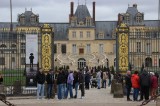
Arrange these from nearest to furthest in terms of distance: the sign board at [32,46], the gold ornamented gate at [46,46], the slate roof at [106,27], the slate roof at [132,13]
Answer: the sign board at [32,46] < the gold ornamented gate at [46,46] < the slate roof at [132,13] < the slate roof at [106,27]

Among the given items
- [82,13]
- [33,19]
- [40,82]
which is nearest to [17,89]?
[40,82]

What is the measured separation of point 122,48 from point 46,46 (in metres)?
3.87

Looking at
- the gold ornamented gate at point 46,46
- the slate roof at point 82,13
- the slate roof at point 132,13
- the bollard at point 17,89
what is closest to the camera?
the bollard at point 17,89

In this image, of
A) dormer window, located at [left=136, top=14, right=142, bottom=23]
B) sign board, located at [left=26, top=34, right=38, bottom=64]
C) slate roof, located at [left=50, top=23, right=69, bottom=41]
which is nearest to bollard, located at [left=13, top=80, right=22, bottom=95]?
sign board, located at [left=26, top=34, right=38, bottom=64]

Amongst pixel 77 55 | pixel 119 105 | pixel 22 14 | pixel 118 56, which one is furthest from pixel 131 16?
pixel 119 105

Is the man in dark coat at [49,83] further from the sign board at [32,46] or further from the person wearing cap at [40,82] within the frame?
the sign board at [32,46]

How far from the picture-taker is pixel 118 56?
27.0m

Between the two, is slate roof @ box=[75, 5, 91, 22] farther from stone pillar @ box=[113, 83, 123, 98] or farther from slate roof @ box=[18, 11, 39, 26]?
stone pillar @ box=[113, 83, 123, 98]

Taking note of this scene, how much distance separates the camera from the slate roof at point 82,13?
85.9 m

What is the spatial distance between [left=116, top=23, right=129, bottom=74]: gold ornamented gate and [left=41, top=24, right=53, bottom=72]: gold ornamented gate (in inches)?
137

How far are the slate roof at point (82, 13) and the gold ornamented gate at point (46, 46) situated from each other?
57597 millimetres

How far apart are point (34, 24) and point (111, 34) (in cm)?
1270

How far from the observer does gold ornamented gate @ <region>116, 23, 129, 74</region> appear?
2664 cm

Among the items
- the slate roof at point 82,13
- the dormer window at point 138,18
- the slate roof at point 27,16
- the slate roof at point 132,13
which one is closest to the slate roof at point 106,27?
the slate roof at point 82,13
